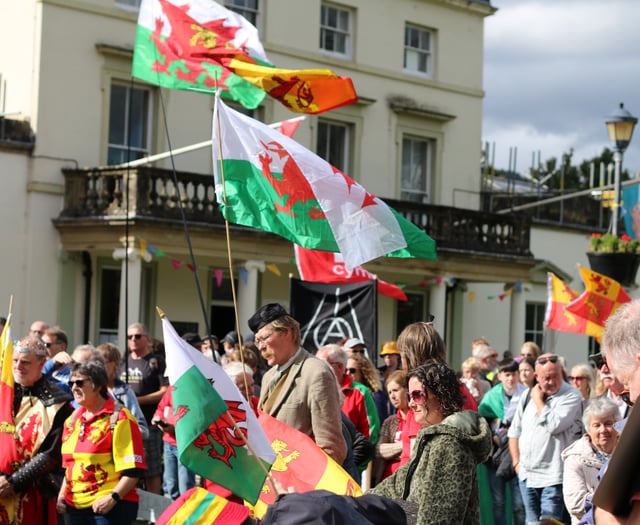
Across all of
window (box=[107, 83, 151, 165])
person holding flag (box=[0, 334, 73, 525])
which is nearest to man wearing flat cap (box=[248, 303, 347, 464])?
person holding flag (box=[0, 334, 73, 525])

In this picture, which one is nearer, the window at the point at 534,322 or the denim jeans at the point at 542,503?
the denim jeans at the point at 542,503

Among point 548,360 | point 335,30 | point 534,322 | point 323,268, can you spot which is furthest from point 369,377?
point 534,322

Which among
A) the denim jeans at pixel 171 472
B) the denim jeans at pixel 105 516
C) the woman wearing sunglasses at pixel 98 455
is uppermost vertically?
the woman wearing sunglasses at pixel 98 455

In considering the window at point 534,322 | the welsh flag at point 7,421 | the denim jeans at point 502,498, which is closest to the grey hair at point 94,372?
the welsh flag at point 7,421

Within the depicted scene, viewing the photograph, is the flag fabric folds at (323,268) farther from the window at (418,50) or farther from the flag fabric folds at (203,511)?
the window at (418,50)

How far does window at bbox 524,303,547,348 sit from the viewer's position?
34625 millimetres

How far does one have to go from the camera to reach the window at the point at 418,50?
103ft

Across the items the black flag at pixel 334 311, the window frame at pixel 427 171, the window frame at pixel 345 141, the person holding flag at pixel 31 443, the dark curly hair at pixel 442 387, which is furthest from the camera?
the window frame at pixel 427 171

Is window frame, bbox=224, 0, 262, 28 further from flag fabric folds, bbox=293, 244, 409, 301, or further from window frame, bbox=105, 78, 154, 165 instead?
flag fabric folds, bbox=293, 244, 409, 301

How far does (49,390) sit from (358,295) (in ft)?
18.5

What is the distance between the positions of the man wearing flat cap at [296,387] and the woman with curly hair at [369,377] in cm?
386

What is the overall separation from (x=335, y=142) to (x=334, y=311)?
16695 mm

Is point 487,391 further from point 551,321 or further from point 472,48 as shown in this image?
point 472,48

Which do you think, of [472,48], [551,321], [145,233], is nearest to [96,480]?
[551,321]
